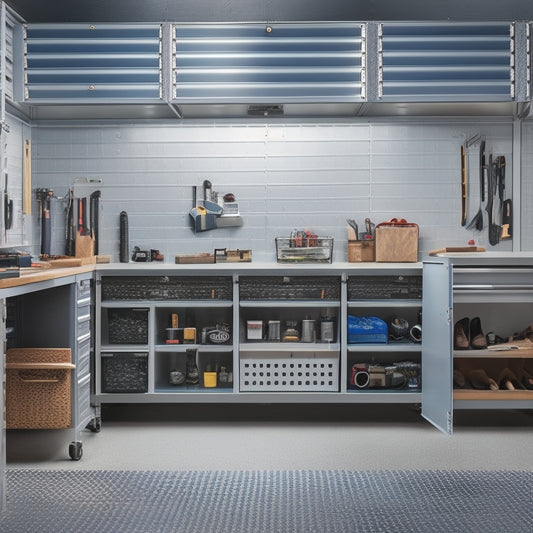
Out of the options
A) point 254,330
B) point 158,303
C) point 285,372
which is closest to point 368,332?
point 285,372

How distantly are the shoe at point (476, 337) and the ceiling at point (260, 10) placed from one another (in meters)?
2.38

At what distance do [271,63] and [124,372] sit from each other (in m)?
2.48

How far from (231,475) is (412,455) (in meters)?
1.10

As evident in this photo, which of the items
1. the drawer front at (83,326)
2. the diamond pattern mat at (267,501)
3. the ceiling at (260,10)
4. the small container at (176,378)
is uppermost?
the ceiling at (260,10)

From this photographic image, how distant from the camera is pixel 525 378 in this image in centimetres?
443

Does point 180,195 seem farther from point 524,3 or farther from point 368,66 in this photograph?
point 524,3

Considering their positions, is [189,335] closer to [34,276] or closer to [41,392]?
[41,392]

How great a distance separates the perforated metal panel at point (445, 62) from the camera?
4.78 metres

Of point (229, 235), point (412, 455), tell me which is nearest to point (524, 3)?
point (229, 235)

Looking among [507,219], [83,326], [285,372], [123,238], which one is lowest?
[285,372]

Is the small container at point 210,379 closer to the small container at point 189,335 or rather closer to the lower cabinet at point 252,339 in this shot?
the lower cabinet at point 252,339

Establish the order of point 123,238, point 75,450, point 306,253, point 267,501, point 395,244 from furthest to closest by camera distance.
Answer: point 123,238
point 395,244
point 306,253
point 75,450
point 267,501

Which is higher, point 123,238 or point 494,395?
point 123,238


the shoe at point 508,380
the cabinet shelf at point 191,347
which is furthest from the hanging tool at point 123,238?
the shoe at point 508,380
